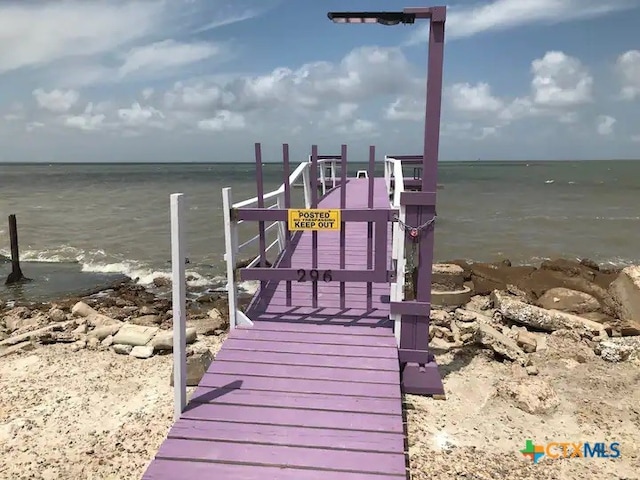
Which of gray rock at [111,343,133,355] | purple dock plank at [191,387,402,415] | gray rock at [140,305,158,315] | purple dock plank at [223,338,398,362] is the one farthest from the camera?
gray rock at [140,305,158,315]

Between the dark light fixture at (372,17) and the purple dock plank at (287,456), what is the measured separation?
144 inches

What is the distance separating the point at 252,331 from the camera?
5.07 metres

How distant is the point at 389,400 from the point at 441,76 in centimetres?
290

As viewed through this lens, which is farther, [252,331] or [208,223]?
[208,223]

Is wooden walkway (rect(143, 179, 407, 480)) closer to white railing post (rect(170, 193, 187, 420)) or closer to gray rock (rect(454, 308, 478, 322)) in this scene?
white railing post (rect(170, 193, 187, 420))

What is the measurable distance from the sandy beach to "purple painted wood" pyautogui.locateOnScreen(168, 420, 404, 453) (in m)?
0.71

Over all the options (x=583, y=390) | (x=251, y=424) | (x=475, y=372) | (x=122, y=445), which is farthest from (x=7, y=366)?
(x=583, y=390)

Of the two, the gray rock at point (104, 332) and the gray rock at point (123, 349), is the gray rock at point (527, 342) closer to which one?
the gray rock at point (123, 349)

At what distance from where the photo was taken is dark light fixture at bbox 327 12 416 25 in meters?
4.26

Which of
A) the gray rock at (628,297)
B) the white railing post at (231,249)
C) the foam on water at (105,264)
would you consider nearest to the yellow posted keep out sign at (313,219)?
the white railing post at (231,249)

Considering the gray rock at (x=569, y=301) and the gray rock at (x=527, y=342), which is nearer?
the gray rock at (x=527, y=342)

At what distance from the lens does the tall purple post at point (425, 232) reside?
423 centimetres

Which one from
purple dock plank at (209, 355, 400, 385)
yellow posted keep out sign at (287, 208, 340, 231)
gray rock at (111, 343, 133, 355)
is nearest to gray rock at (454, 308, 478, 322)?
purple dock plank at (209, 355, 400, 385)

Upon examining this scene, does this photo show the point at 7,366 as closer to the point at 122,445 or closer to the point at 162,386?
the point at 162,386
